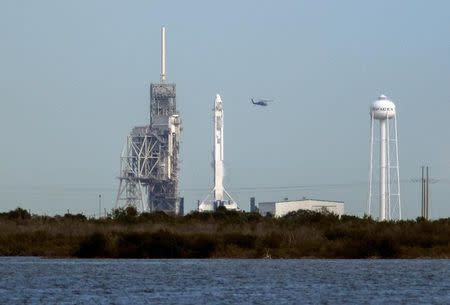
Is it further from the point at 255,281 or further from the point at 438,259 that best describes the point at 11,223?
the point at 255,281

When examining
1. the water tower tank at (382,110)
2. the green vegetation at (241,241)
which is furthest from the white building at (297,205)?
the green vegetation at (241,241)

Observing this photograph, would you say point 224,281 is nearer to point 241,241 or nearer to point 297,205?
point 241,241

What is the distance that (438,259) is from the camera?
78750mm

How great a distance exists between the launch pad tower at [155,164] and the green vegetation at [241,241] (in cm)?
8039

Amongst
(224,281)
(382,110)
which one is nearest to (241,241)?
(224,281)

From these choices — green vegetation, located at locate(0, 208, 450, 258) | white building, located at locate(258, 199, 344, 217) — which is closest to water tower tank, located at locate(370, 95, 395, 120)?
white building, located at locate(258, 199, 344, 217)

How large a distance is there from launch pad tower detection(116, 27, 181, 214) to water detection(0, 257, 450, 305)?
88936 mm

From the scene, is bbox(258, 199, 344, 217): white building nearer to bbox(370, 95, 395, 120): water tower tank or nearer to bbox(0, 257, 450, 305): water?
bbox(370, 95, 395, 120): water tower tank

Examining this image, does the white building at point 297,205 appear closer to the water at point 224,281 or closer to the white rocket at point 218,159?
the white rocket at point 218,159

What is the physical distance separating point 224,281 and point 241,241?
2139 centimetres

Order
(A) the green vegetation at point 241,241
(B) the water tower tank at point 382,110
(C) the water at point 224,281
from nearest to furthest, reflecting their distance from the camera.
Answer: (C) the water at point 224,281 < (A) the green vegetation at point 241,241 < (B) the water tower tank at point 382,110

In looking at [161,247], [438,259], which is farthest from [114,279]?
[438,259]

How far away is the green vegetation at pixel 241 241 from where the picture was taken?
7875cm

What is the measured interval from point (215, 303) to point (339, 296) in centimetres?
Result: 543
